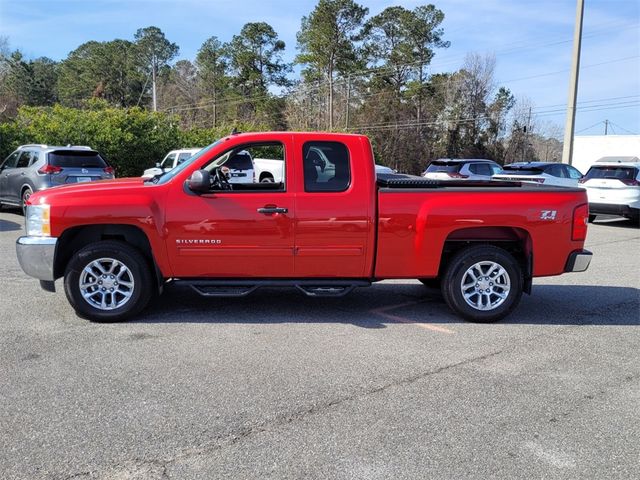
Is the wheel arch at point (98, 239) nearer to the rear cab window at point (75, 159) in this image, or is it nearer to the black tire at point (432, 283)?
the black tire at point (432, 283)

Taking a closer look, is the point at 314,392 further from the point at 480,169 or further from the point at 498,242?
the point at 480,169

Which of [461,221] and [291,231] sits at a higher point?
[461,221]

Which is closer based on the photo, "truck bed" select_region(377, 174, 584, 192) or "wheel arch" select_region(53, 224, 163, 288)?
"wheel arch" select_region(53, 224, 163, 288)

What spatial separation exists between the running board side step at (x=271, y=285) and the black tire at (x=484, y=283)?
99 centimetres

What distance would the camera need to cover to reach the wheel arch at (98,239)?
589 cm

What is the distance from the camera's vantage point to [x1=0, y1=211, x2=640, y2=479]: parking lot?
3293mm

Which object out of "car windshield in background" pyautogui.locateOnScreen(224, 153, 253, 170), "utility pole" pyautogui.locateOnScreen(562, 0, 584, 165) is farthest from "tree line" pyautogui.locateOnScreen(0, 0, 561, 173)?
"car windshield in background" pyautogui.locateOnScreen(224, 153, 253, 170)

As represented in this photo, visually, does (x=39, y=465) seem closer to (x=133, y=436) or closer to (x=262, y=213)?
(x=133, y=436)

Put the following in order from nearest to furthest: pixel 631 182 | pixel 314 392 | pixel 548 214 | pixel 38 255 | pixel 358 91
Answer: pixel 314 392 < pixel 38 255 < pixel 548 214 < pixel 631 182 < pixel 358 91

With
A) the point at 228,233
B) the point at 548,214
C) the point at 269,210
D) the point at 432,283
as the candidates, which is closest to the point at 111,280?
the point at 228,233

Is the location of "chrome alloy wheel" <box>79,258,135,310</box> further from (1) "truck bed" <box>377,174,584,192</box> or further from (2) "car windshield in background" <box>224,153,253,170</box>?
(1) "truck bed" <box>377,174,584,192</box>

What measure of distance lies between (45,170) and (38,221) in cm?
840

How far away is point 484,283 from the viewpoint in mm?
6180

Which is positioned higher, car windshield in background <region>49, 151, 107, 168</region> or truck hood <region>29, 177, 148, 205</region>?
car windshield in background <region>49, 151, 107, 168</region>
